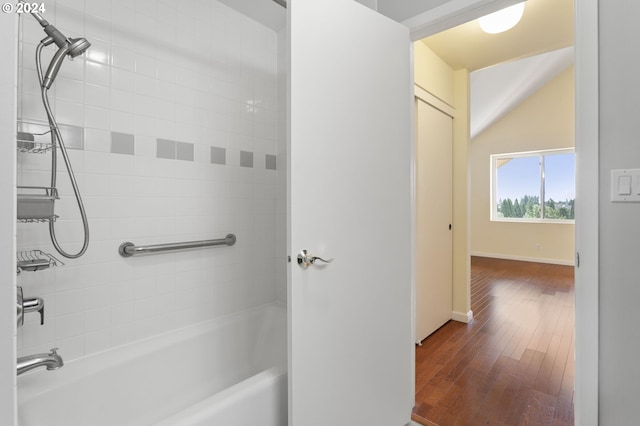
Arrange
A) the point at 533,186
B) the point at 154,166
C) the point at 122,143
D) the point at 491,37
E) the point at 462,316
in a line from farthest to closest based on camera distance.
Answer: the point at 533,186 → the point at 462,316 → the point at 491,37 → the point at 154,166 → the point at 122,143

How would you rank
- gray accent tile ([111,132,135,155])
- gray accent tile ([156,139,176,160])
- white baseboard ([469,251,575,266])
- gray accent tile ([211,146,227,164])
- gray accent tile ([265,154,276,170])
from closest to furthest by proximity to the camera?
gray accent tile ([111,132,135,155]), gray accent tile ([156,139,176,160]), gray accent tile ([211,146,227,164]), gray accent tile ([265,154,276,170]), white baseboard ([469,251,575,266])

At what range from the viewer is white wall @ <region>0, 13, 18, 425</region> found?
0.59m

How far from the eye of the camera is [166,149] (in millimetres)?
1674

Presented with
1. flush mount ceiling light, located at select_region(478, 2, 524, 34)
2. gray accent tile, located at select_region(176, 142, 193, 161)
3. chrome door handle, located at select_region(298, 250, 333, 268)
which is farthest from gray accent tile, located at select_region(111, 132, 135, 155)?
flush mount ceiling light, located at select_region(478, 2, 524, 34)

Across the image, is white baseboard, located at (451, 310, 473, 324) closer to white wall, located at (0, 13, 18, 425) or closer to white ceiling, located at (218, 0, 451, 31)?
white ceiling, located at (218, 0, 451, 31)

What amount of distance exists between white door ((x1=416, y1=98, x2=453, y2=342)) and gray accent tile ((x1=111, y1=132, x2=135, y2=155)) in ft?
6.59

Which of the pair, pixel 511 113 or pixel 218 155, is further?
pixel 511 113

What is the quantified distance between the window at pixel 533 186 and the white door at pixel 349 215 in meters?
5.52

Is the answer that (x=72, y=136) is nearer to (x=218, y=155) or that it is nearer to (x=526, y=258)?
(x=218, y=155)

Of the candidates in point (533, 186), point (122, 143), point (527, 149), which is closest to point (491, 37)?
point (122, 143)

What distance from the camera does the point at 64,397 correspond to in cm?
123

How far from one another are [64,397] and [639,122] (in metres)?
2.41

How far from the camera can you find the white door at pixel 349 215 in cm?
122

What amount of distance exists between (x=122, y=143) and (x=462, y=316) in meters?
3.11
